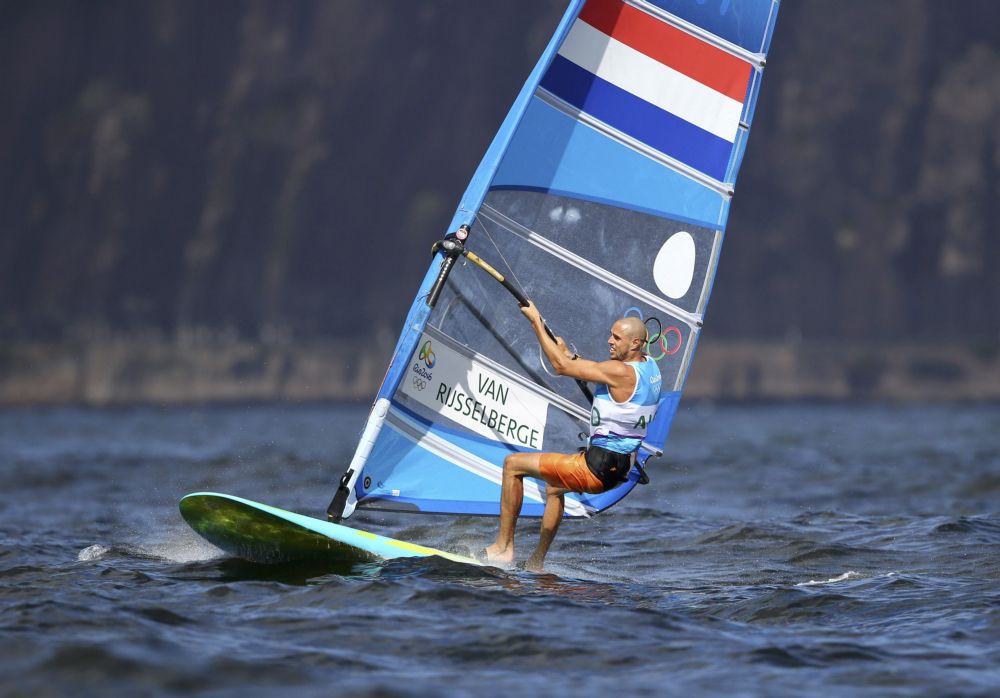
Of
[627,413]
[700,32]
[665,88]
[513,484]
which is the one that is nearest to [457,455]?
[513,484]

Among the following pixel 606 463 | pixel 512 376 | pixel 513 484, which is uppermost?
pixel 512 376

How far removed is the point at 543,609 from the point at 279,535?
74.4 inches

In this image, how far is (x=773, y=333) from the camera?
268ft

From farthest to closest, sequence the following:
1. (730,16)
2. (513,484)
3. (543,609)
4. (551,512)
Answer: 1. (730,16)
2. (551,512)
3. (513,484)
4. (543,609)

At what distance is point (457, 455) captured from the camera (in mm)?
9609

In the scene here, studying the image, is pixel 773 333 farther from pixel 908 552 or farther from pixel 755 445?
pixel 908 552

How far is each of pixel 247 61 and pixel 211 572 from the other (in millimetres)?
85031

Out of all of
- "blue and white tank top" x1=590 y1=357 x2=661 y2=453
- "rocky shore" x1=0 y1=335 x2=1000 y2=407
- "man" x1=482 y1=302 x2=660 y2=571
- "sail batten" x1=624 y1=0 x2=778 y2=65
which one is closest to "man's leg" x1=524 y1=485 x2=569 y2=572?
"man" x1=482 y1=302 x2=660 y2=571

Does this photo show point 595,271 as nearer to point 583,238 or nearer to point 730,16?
point 583,238

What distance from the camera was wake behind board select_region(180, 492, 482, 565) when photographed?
8.44 meters

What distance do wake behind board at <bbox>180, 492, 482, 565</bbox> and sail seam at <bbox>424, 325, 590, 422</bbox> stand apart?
143cm

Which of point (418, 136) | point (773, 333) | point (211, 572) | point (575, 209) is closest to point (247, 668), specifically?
point (211, 572)

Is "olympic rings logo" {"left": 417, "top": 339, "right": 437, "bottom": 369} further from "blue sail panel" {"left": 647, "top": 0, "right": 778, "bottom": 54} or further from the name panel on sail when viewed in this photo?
"blue sail panel" {"left": 647, "top": 0, "right": 778, "bottom": 54}

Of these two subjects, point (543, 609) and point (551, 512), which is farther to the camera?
point (551, 512)
